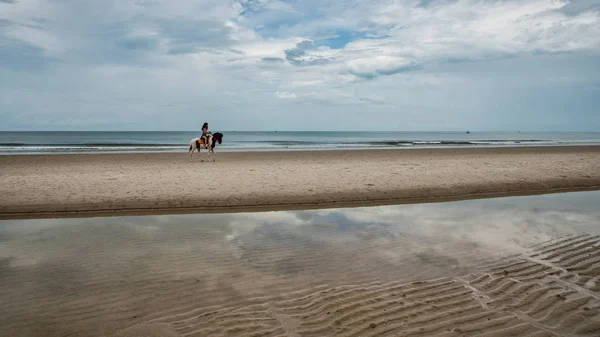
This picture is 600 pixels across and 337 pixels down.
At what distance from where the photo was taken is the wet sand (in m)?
4.07

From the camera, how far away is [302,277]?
5.44 metres

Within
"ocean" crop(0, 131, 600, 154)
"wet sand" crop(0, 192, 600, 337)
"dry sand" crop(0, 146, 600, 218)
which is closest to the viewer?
"wet sand" crop(0, 192, 600, 337)

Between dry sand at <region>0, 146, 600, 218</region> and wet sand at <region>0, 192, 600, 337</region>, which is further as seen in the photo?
dry sand at <region>0, 146, 600, 218</region>

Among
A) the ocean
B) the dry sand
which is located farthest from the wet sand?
the ocean

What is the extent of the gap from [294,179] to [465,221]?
701 centimetres

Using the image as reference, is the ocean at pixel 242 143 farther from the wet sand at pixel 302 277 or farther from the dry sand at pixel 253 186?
the wet sand at pixel 302 277

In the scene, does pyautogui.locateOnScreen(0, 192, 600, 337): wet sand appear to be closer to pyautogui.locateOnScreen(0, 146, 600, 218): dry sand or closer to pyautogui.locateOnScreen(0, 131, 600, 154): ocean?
pyautogui.locateOnScreen(0, 146, 600, 218): dry sand

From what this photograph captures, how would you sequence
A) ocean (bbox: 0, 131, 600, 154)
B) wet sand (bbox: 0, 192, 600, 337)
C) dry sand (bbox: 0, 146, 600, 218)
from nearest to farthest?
wet sand (bbox: 0, 192, 600, 337) < dry sand (bbox: 0, 146, 600, 218) < ocean (bbox: 0, 131, 600, 154)

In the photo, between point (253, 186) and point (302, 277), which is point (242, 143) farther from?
point (302, 277)

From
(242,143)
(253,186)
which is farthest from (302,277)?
(242,143)

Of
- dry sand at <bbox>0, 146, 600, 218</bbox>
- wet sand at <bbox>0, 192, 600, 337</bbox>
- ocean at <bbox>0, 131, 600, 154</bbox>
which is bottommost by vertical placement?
wet sand at <bbox>0, 192, 600, 337</bbox>

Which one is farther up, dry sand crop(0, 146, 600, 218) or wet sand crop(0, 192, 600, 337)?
dry sand crop(0, 146, 600, 218)

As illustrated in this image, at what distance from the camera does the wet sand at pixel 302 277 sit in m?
4.07

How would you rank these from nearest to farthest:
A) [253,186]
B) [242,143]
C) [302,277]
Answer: [302,277] < [253,186] < [242,143]
